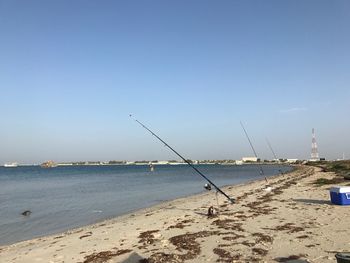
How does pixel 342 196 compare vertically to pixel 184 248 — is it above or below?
above

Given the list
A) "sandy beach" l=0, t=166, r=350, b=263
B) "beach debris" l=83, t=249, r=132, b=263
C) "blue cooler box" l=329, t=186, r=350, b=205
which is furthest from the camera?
"blue cooler box" l=329, t=186, r=350, b=205


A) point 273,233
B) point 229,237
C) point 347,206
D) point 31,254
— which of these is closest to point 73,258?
point 31,254

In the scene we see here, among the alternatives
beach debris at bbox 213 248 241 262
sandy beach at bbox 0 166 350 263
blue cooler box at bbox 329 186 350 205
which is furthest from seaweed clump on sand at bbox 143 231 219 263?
blue cooler box at bbox 329 186 350 205

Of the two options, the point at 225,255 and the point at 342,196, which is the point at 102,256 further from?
the point at 342,196

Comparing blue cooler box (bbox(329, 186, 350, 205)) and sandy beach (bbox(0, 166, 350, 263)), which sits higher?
blue cooler box (bbox(329, 186, 350, 205))

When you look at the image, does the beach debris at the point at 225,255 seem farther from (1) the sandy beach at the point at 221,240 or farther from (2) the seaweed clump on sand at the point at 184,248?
(2) the seaweed clump on sand at the point at 184,248

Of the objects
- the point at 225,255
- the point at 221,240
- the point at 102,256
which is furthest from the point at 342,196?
the point at 102,256

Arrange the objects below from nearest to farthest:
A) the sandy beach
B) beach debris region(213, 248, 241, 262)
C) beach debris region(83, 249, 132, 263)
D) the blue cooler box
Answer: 1. beach debris region(213, 248, 241, 262)
2. the sandy beach
3. beach debris region(83, 249, 132, 263)
4. the blue cooler box

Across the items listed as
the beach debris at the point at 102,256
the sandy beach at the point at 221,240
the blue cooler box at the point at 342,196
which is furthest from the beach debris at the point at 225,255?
the blue cooler box at the point at 342,196

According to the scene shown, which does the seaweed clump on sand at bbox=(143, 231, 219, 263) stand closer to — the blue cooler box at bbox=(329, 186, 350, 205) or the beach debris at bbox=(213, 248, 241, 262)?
the beach debris at bbox=(213, 248, 241, 262)

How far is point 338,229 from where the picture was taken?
10867 millimetres

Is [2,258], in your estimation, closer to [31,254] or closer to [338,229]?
[31,254]

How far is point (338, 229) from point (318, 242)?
5.39 feet

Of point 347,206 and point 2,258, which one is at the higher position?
point 347,206
